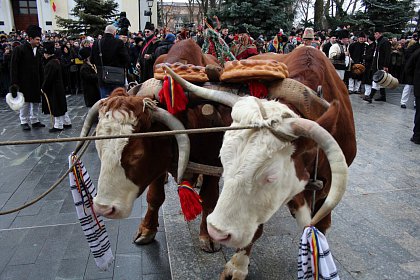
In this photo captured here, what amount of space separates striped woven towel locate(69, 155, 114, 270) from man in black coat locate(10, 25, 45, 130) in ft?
19.9

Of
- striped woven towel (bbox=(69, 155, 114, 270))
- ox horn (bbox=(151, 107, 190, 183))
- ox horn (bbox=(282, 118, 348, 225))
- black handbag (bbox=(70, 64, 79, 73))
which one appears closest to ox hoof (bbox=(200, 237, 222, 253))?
striped woven towel (bbox=(69, 155, 114, 270))

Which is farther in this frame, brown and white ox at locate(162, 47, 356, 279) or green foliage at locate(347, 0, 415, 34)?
green foliage at locate(347, 0, 415, 34)

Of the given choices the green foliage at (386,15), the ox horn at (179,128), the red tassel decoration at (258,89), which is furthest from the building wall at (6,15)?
the red tassel decoration at (258,89)

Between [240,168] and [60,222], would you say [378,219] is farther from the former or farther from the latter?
[60,222]

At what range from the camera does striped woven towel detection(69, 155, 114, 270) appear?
2.83m

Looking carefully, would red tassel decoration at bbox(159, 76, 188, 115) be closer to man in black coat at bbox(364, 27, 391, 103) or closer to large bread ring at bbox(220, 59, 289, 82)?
large bread ring at bbox(220, 59, 289, 82)

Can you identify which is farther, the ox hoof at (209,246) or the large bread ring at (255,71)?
the ox hoof at (209,246)

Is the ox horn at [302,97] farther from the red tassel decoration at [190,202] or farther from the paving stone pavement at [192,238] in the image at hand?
the paving stone pavement at [192,238]

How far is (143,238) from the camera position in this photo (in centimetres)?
368

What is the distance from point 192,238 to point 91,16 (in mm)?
22238

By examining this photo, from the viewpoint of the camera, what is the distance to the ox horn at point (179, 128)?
8.83 feet

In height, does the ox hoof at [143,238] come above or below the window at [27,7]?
below

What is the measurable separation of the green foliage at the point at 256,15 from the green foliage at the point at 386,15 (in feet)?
20.5

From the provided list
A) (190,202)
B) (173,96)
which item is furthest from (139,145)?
(190,202)
